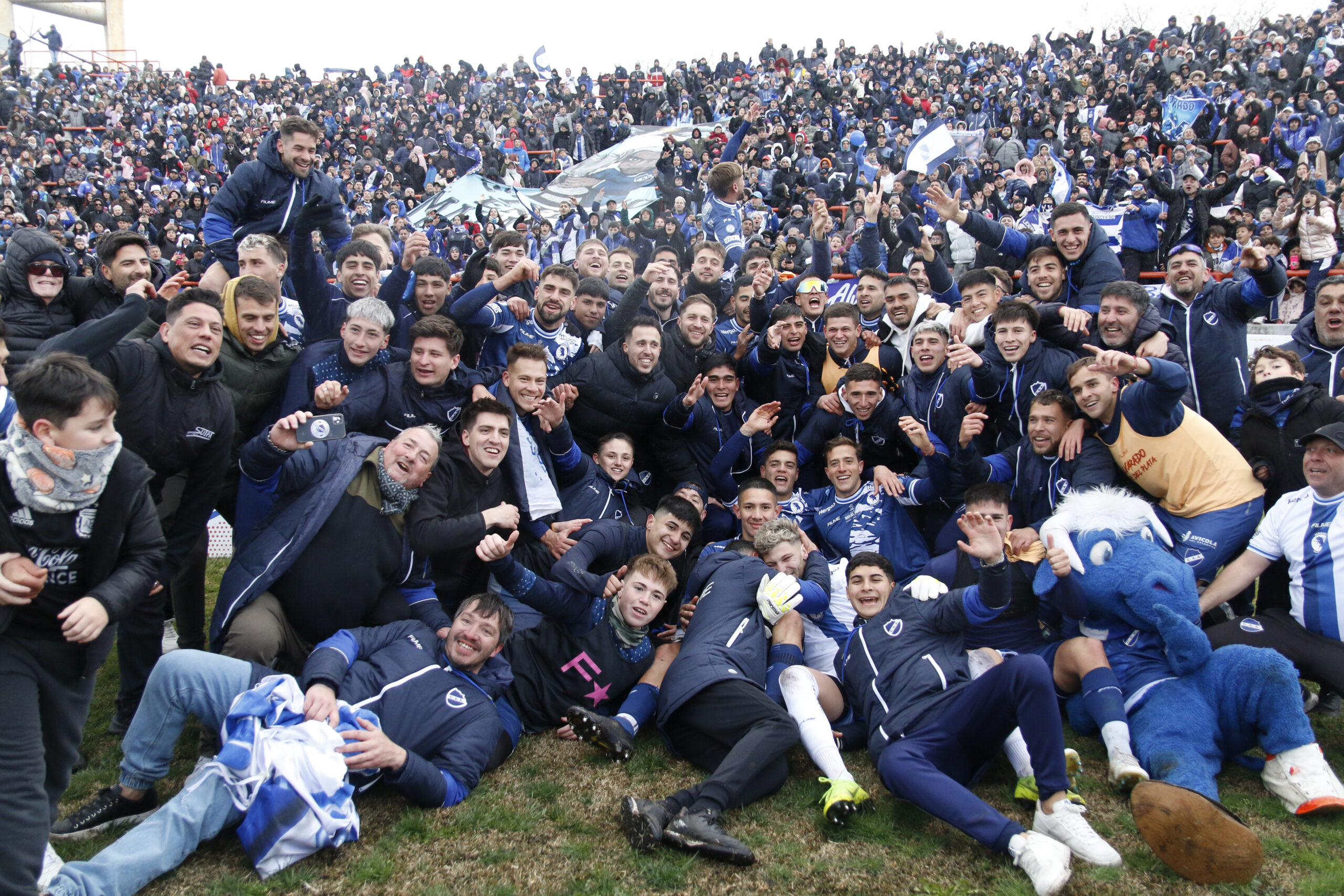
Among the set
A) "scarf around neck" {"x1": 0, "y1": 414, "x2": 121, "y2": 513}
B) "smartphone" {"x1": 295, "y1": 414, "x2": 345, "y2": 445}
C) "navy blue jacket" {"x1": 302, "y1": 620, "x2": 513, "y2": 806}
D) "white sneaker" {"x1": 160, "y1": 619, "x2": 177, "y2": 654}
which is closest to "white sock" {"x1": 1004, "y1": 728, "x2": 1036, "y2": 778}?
"navy blue jacket" {"x1": 302, "y1": 620, "x2": 513, "y2": 806}

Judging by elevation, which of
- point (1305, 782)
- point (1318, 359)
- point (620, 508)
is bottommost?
point (1305, 782)

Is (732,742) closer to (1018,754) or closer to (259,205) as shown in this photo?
(1018,754)

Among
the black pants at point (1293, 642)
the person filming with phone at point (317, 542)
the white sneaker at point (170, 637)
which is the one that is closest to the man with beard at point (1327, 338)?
the black pants at point (1293, 642)

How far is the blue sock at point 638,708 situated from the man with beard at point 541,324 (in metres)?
2.42

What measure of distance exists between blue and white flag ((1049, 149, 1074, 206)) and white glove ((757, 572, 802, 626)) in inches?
466

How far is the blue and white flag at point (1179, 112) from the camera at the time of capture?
17.1 meters

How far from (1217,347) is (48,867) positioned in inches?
269

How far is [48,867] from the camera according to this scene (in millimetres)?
3000

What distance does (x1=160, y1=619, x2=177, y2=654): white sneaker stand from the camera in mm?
5625

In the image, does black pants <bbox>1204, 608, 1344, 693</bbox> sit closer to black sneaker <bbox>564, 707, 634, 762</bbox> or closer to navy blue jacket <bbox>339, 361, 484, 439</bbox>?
black sneaker <bbox>564, 707, 634, 762</bbox>

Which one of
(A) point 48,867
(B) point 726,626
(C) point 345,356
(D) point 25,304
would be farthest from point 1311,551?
(D) point 25,304

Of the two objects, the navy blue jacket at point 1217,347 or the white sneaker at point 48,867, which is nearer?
the white sneaker at point 48,867

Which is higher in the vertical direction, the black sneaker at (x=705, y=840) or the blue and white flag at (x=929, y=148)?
the blue and white flag at (x=929, y=148)

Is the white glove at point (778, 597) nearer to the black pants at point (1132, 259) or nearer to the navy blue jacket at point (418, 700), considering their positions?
the navy blue jacket at point (418, 700)
